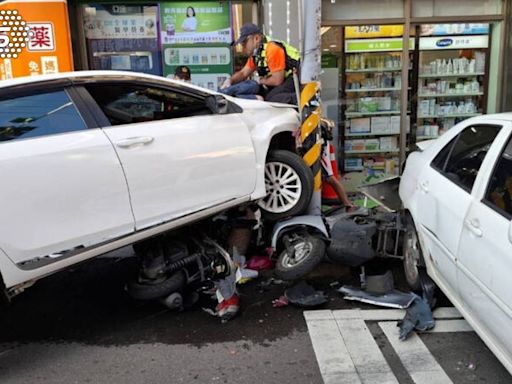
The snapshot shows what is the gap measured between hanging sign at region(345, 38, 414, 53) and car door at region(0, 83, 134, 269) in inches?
202

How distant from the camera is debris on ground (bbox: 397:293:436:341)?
4.03m

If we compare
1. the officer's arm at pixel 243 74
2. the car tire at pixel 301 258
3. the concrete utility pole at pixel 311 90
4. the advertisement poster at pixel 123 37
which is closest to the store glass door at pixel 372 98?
the officer's arm at pixel 243 74

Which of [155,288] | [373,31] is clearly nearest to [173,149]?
[155,288]

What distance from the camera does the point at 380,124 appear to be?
8414 millimetres

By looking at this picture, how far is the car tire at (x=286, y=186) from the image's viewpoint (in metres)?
5.27

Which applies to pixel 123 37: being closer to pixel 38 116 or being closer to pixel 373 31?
pixel 373 31

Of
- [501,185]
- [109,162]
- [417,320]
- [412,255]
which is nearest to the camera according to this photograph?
[501,185]

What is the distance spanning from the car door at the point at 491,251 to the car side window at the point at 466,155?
23 centimetres

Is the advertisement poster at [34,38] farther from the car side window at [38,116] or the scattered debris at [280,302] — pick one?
the scattered debris at [280,302]

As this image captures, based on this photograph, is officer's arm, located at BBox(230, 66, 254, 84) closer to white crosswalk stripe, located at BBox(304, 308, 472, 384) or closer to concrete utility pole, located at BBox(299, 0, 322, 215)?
concrete utility pole, located at BBox(299, 0, 322, 215)

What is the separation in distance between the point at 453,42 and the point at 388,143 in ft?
5.84

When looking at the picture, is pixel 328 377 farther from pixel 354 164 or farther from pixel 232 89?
pixel 354 164

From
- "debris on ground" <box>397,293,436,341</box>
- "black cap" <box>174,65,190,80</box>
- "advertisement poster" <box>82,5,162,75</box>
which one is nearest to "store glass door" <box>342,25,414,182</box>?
"black cap" <box>174,65,190,80</box>

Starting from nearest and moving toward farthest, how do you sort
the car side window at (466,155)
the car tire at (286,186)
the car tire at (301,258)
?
the car side window at (466,155) < the car tire at (301,258) < the car tire at (286,186)
